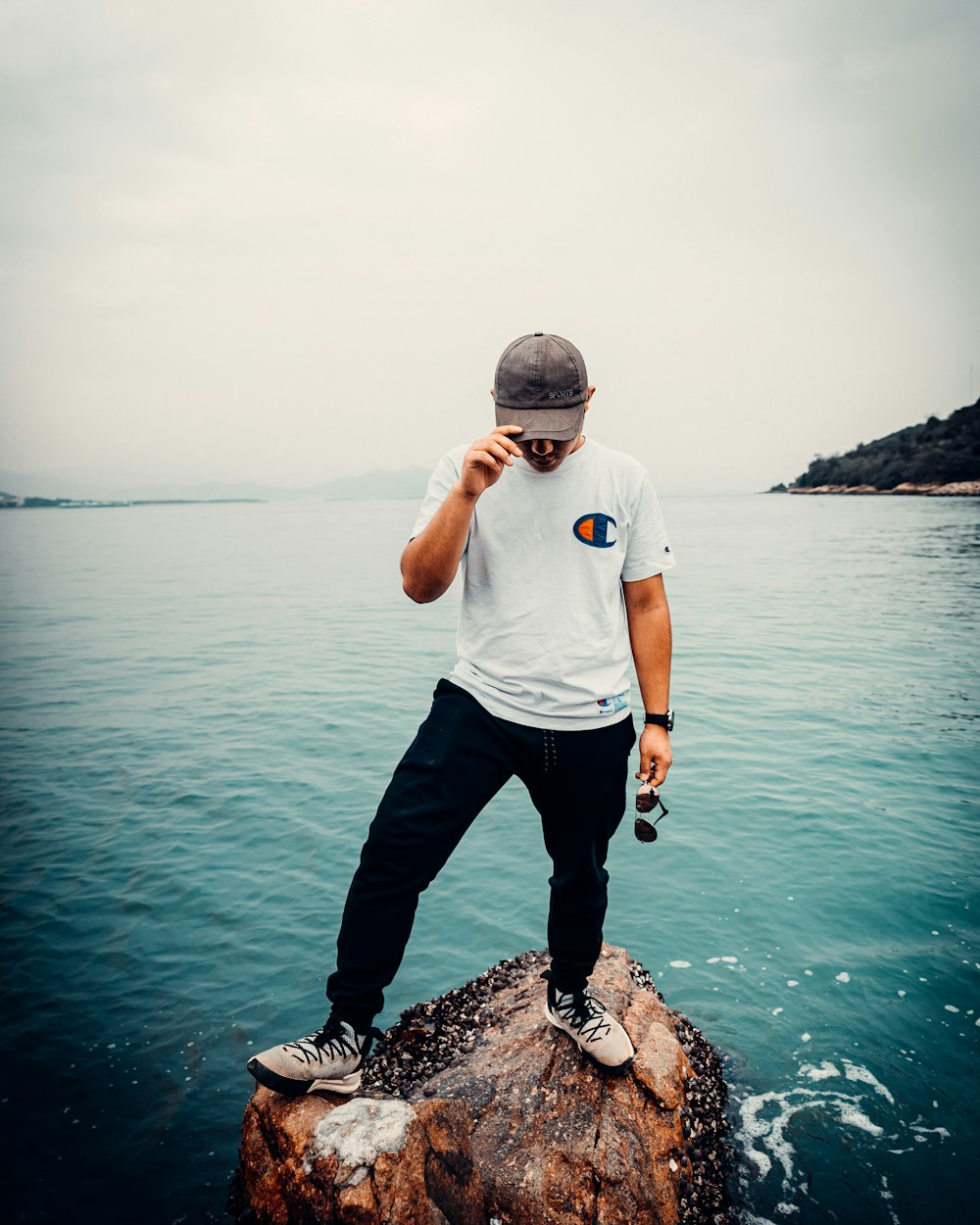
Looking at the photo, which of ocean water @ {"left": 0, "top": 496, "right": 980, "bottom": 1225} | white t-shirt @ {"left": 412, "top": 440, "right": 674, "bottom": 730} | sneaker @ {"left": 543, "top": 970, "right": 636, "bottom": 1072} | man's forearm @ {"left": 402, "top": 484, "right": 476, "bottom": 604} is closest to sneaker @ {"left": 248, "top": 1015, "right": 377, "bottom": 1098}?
sneaker @ {"left": 543, "top": 970, "right": 636, "bottom": 1072}

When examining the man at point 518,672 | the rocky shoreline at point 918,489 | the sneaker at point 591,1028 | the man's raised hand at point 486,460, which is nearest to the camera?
the man's raised hand at point 486,460

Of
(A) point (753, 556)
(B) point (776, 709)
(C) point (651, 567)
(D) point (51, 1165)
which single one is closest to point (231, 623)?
(B) point (776, 709)

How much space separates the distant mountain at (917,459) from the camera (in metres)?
104

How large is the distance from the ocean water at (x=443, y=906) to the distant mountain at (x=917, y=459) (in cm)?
10646

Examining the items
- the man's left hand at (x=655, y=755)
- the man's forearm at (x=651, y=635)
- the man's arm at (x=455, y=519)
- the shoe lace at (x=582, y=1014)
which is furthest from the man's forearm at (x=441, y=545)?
the shoe lace at (x=582, y=1014)

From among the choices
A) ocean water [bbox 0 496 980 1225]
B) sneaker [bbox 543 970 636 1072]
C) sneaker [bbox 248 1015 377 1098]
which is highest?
sneaker [bbox 248 1015 377 1098]

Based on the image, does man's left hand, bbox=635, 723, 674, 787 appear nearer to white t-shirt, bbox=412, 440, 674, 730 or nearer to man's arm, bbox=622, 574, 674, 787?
man's arm, bbox=622, 574, 674, 787

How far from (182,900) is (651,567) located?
5241 mm

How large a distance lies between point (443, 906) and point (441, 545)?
451 cm

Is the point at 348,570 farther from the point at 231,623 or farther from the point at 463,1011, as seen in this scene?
the point at 463,1011

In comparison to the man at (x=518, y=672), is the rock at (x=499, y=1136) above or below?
below

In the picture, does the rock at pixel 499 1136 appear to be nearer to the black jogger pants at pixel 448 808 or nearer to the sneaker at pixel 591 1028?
the sneaker at pixel 591 1028

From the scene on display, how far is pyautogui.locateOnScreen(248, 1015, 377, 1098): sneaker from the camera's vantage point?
2.96m

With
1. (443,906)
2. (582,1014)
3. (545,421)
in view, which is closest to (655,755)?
(582,1014)
